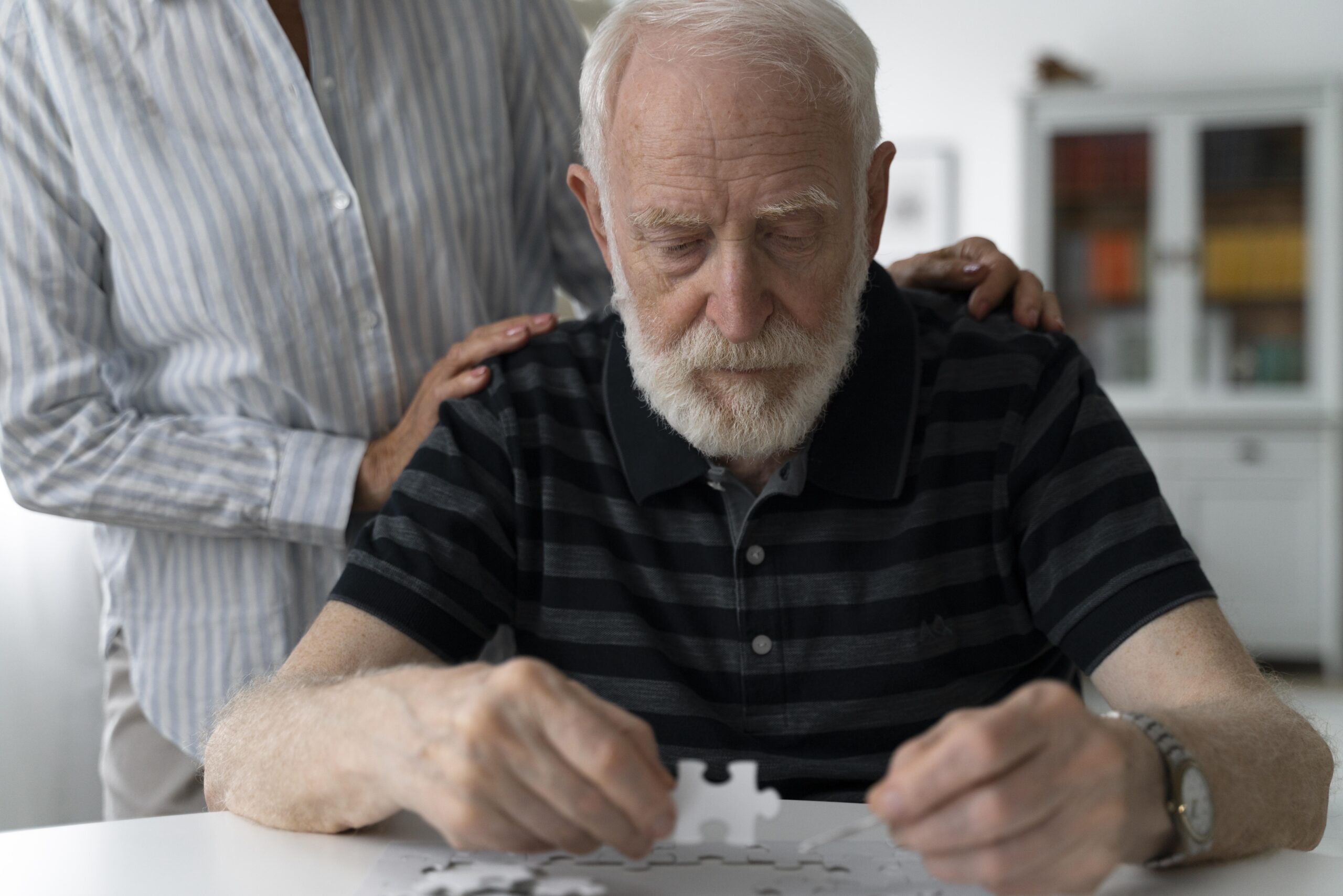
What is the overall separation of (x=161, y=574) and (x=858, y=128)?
1.11 meters

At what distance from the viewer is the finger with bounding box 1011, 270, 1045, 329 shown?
1676 millimetres

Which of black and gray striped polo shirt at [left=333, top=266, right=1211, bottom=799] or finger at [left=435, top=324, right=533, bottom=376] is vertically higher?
finger at [left=435, top=324, right=533, bottom=376]

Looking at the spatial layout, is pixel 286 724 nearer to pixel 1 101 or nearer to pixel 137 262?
pixel 137 262

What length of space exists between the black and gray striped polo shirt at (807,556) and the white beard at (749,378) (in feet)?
0.16

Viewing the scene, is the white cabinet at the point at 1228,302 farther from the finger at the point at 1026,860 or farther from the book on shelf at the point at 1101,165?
the finger at the point at 1026,860

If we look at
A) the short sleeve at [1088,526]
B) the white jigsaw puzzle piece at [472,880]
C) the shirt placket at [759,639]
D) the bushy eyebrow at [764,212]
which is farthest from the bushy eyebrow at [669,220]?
the white jigsaw puzzle piece at [472,880]

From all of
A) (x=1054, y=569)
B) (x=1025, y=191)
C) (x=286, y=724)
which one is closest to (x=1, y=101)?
(x=286, y=724)

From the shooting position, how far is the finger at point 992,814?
2.93 feet

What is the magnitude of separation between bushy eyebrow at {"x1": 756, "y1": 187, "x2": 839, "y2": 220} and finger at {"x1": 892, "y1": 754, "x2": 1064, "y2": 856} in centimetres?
69

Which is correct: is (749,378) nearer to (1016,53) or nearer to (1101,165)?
(1101,165)

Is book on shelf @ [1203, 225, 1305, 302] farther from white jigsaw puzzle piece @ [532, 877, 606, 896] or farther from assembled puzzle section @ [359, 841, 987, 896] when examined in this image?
white jigsaw puzzle piece @ [532, 877, 606, 896]

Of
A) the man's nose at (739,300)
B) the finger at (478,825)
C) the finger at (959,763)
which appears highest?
the man's nose at (739,300)

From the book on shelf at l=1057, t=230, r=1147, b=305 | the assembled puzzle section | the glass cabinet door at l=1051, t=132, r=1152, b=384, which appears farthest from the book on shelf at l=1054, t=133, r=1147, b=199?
the assembled puzzle section

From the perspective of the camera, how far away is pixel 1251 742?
A: 3.68 feet
